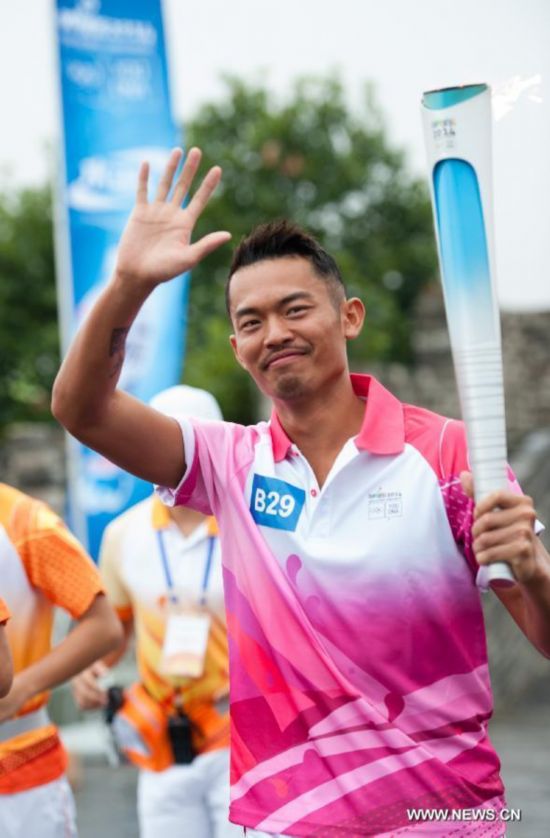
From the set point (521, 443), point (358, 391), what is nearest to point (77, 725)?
point (521, 443)

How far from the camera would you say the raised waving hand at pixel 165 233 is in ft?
7.39

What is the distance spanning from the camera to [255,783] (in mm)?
2527

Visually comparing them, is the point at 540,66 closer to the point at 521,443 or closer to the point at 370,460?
the point at 370,460

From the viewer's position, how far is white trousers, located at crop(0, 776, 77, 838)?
3301 millimetres

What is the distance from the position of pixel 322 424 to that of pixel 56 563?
3.50ft

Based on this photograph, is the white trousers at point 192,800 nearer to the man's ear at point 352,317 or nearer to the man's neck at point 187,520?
the man's neck at point 187,520

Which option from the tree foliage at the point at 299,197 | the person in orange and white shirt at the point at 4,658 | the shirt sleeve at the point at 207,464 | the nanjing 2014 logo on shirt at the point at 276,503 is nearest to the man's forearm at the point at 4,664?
the person in orange and white shirt at the point at 4,658

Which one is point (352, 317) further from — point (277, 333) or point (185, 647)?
point (185, 647)

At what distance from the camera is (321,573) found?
8.23 feet

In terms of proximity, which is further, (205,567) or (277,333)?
(205,567)

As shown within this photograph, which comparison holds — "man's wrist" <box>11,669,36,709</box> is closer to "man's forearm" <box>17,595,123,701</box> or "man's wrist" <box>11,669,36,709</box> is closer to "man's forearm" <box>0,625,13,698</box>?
"man's forearm" <box>17,595,123,701</box>

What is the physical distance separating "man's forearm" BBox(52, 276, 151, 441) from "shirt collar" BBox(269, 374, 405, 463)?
0.42 meters

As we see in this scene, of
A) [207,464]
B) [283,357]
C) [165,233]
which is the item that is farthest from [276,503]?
[165,233]

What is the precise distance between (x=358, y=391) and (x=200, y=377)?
668 inches
